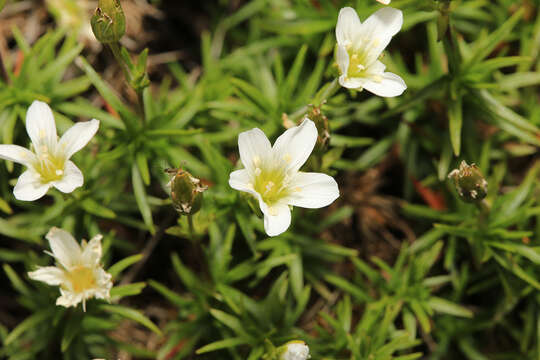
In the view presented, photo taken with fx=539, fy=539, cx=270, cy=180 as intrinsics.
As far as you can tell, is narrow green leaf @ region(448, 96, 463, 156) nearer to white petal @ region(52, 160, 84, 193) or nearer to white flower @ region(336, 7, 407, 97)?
white flower @ region(336, 7, 407, 97)

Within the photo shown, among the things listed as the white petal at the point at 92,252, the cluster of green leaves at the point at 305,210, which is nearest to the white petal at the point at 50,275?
the white petal at the point at 92,252

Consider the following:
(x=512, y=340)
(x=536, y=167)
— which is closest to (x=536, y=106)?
(x=536, y=167)

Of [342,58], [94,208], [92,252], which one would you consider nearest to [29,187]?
[92,252]

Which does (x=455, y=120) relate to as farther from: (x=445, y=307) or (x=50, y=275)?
(x=50, y=275)

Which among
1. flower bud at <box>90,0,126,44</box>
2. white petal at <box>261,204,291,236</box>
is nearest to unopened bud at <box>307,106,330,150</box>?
white petal at <box>261,204,291,236</box>

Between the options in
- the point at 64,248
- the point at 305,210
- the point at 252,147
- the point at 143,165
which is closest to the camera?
the point at 252,147

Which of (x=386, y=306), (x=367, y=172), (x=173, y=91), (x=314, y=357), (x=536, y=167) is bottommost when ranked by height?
(x=314, y=357)

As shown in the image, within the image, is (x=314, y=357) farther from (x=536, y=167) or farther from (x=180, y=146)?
(x=536, y=167)
